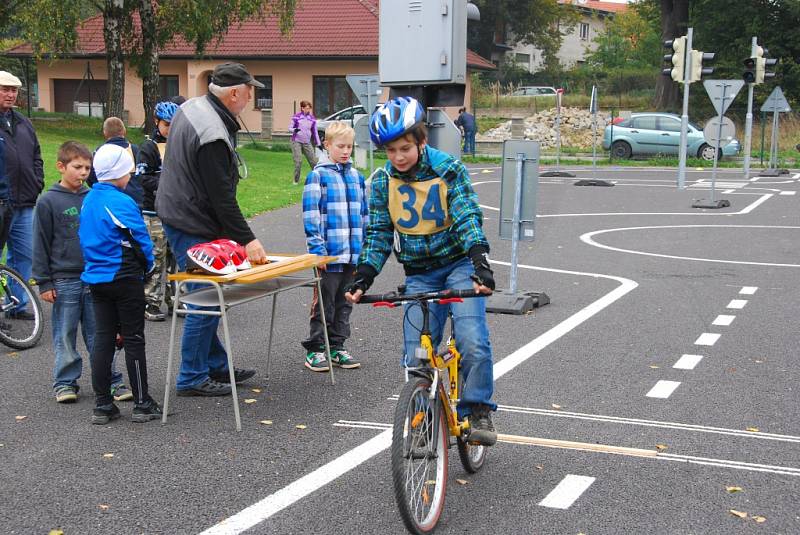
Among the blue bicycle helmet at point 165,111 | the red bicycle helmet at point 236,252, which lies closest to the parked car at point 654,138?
the blue bicycle helmet at point 165,111

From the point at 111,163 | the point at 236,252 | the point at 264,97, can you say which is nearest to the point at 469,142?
the point at 264,97

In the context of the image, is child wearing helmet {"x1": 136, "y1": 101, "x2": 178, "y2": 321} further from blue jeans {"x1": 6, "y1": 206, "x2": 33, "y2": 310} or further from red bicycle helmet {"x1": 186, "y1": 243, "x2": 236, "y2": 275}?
red bicycle helmet {"x1": 186, "y1": 243, "x2": 236, "y2": 275}

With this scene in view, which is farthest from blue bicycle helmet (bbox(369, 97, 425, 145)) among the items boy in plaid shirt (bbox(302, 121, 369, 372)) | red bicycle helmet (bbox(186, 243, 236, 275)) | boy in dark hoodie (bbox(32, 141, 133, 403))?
boy in dark hoodie (bbox(32, 141, 133, 403))

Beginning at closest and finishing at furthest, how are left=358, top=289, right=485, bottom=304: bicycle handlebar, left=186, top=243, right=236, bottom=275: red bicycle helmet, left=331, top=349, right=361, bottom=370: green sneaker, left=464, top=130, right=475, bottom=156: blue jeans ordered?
left=358, top=289, right=485, bottom=304: bicycle handlebar < left=186, top=243, right=236, bottom=275: red bicycle helmet < left=331, top=349, right=361, bottom=370: green sneaker < left=464, top=130, right=475, bottom=156: blue jeans

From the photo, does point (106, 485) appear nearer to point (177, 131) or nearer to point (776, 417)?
point (177, 131)

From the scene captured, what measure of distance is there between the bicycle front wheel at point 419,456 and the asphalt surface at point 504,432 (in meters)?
0.19

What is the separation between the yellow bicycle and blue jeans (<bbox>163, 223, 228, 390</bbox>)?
2360 millimetres

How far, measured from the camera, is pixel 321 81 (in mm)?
50531

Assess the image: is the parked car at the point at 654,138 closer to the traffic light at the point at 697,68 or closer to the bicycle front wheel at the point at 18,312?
the traffic light at the point at 697,68

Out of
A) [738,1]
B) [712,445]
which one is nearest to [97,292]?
[712,445]

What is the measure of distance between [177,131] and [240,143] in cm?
3939

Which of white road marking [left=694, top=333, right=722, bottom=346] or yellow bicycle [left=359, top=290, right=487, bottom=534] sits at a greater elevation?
yellow bicycle [left=359, top=290, right=487, bottom=534]

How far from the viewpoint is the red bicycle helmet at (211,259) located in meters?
6.42

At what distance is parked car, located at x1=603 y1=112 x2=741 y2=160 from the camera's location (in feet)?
125
